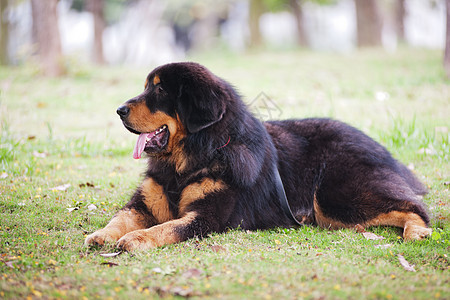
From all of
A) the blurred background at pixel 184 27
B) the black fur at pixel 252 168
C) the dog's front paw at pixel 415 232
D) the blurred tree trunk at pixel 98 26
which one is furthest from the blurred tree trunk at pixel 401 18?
the dog's front paw at pixel 415 232

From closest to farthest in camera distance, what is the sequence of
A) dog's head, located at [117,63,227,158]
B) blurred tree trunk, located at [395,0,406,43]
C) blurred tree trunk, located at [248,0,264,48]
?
dog's head, located at [117,63,227,158], blurred tree trunk, located at [248,0,264,48], blurred tree trunk, located at [395,0,406,43]

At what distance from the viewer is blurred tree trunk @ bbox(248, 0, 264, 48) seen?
23.4 m

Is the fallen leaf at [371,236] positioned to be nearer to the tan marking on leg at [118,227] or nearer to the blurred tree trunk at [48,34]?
the tan marking on leg at [118,227]

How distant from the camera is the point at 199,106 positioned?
4.66m

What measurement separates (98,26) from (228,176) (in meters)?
23.1

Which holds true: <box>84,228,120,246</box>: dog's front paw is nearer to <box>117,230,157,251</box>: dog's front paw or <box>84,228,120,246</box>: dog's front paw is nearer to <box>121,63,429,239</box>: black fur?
<box>117,230,157,251</box>: dog's front paw

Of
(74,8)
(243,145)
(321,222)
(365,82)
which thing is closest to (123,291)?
(243,145)

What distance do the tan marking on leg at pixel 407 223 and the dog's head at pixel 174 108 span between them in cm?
209

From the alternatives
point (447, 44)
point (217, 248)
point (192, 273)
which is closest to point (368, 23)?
point (447, 44)

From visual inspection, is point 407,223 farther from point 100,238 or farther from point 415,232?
point 100,238

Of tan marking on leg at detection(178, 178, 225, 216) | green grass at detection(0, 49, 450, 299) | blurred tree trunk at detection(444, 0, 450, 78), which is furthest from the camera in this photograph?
blurred tree trunk at detection(444, 0, 450, 78)

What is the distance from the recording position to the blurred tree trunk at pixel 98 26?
81.3 ft

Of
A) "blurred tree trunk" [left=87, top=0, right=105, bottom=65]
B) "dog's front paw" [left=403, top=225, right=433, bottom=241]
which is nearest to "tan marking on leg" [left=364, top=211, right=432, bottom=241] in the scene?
"dog's front paw" [left=403, top=225, right=433, bottom=241]

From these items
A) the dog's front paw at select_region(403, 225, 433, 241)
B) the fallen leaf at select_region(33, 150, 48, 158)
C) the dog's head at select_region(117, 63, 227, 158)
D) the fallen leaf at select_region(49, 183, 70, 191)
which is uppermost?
the dog's head at select_region(117, 63, 227, 158)
